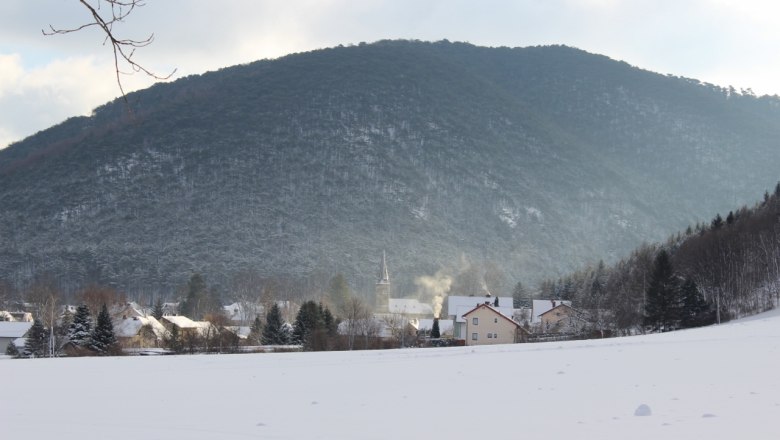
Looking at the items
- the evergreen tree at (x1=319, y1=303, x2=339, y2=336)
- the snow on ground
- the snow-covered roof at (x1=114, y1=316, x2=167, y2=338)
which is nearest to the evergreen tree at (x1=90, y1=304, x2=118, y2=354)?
the evergreen tree at (x1=319, y1=303, x2=339, y2=336)

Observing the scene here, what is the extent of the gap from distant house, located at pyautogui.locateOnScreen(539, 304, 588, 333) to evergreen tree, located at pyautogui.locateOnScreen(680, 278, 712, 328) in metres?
12.9

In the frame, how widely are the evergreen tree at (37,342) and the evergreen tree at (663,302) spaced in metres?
43.8

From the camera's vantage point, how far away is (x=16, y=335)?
262ft

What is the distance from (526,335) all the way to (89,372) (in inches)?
2151

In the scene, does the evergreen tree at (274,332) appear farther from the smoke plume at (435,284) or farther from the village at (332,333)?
the smoke plume at (435,284)

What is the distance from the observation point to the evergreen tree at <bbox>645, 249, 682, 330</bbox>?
56.0 m

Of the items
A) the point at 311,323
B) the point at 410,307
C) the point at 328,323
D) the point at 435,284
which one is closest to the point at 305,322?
the point at 311,323

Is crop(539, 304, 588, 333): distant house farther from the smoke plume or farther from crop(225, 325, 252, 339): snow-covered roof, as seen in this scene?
the smoke plume

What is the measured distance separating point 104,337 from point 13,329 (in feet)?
100.0

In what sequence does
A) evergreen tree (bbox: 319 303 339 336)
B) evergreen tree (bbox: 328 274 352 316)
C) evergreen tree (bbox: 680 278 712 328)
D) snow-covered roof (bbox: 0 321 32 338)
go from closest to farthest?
evergreen tree (bbox: 680 278 712 328)
evergreen tree (bbox: 319 303 339 336)
snow-covered roof (bbox: 0 321 32 338)
evergreen tree (bbox: 328 274 352 316)

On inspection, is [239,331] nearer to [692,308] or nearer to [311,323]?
[311,323]

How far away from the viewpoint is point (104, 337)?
57188 mm

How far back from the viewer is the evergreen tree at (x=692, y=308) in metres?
56.0

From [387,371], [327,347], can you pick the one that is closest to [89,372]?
[387,371]
